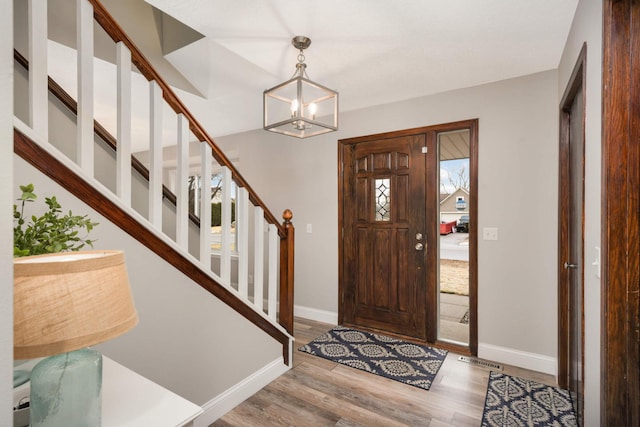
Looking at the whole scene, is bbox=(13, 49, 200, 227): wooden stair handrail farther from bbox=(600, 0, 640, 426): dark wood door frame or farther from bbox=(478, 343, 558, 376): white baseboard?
bbox=(478, 343, 558, 376): white baseboard

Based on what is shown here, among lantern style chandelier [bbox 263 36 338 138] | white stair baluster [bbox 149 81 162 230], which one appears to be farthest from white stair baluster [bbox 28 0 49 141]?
lantern style chandelier [bbox 263 36 338 138]

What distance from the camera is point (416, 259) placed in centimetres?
311

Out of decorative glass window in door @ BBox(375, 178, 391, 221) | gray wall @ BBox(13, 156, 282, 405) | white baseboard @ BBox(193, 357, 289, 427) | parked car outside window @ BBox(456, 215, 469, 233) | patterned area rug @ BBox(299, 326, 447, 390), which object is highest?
decorative glass window in door @ BBox(375, 178, 391, 221)

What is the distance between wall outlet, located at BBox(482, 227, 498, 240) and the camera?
2723mm

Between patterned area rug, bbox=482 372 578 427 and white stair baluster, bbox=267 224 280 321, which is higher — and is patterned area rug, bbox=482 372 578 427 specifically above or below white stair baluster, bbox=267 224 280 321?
below

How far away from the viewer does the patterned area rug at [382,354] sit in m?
2.47

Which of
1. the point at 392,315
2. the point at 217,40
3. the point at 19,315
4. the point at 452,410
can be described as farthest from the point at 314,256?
the point at 19,315

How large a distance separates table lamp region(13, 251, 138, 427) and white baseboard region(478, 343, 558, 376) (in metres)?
2.83

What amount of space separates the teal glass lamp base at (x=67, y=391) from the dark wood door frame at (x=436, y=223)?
274 centimetres

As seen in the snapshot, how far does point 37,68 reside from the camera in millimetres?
1247

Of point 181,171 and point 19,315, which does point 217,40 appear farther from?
point 19,315

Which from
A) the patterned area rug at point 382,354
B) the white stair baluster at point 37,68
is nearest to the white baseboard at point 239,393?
the patterned area rug at point 382,354

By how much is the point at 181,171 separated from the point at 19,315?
1217 millimetres

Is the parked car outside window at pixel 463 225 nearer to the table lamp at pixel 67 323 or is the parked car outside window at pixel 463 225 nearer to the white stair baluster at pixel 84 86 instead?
the white stair baluster at pixel 84 86
